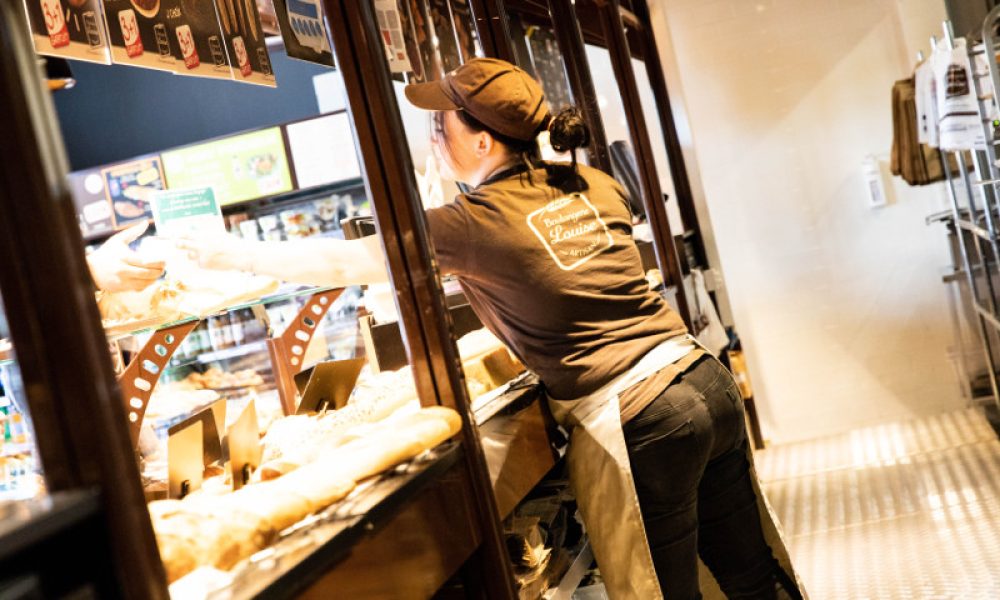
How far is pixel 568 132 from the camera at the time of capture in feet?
7.68

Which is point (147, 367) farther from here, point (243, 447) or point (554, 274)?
point (554, 274)

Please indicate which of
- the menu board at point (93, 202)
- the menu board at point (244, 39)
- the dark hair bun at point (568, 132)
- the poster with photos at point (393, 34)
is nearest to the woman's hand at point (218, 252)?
the menu board at point (244, 39)

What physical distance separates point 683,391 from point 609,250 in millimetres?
364

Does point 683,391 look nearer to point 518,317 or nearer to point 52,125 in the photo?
point 518,317

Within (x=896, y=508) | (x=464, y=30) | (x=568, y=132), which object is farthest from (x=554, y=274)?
(x=896, y=508)

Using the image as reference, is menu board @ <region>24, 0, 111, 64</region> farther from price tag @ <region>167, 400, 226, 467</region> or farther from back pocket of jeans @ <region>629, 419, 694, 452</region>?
back pocket of jeans @ <region>629, 419, 694, 452</region>

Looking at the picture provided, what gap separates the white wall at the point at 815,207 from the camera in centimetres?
642

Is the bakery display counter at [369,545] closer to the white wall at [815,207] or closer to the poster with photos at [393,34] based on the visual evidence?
the poster with photos at [393,34]

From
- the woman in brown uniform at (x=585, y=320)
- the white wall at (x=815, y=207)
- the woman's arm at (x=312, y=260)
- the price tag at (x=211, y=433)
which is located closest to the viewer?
the price tag at (x=211, y=433)

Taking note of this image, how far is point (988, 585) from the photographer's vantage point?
11.0ft

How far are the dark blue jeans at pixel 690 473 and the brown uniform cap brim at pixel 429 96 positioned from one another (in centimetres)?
83

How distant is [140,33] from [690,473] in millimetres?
1467

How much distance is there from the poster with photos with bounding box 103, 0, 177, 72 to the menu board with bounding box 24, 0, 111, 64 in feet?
0.10

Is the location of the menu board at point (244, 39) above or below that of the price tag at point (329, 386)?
above
